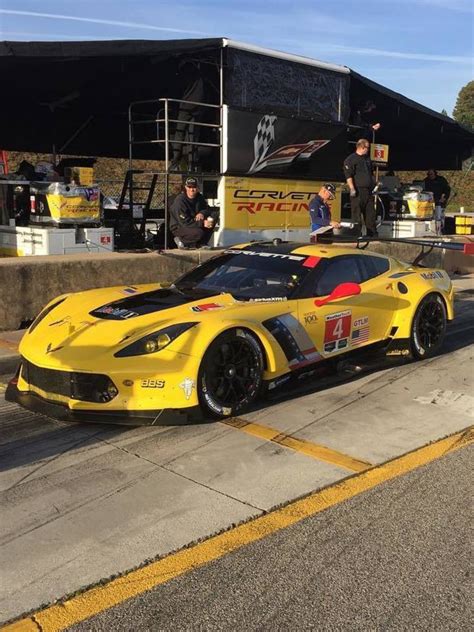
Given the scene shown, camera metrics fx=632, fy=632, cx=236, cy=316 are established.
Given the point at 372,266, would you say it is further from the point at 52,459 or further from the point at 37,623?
the point at 37,623

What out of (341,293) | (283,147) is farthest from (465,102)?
(341,293)

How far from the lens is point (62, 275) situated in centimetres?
774

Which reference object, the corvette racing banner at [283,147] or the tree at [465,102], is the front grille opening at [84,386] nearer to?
the corvette racing banner at [283,147]

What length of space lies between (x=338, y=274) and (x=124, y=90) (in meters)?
7.54

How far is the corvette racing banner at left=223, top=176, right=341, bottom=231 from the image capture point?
1148 centimetres

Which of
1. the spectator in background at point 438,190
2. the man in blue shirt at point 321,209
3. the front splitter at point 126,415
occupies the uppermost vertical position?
the spectator in background at point 438,190

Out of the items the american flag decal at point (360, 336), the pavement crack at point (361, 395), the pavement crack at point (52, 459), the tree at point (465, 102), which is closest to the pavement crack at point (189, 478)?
the pavement crack at point (52, 459)

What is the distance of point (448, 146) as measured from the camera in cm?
1812

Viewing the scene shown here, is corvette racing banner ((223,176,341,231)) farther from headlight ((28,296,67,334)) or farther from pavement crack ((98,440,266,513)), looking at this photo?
pavement crack ((98,440,266,513))

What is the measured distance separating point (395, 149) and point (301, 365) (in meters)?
15.0

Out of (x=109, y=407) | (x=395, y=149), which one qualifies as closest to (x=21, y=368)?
(x=109, y=407)

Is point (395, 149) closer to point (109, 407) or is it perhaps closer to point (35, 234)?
point (35, 234)

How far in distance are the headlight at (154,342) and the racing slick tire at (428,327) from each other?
110 inches

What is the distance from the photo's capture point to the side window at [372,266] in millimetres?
6068
